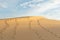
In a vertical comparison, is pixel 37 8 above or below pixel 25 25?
above

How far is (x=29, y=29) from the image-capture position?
3.73 meters

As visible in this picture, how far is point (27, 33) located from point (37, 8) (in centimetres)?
91

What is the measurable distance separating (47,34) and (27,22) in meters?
0.83

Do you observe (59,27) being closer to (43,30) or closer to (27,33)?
(43,30)

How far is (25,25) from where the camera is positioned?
13.0 feet

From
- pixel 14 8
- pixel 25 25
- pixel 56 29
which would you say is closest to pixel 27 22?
pixel 25 25

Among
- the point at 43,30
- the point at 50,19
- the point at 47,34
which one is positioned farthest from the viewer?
the point at 50,19

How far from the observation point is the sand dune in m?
3.38

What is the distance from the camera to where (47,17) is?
4.25 metres

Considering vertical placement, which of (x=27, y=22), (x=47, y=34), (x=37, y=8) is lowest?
(x=47, y=34)

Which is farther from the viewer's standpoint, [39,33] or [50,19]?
[50,19]

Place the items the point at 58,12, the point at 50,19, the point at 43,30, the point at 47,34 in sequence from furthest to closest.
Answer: the point at 50,19 < the point at 58,12 < the point at 43,30 < the point at 47,34

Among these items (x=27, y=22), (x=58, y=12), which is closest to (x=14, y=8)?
(x=27, y=22)

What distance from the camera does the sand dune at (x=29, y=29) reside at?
338 cm
